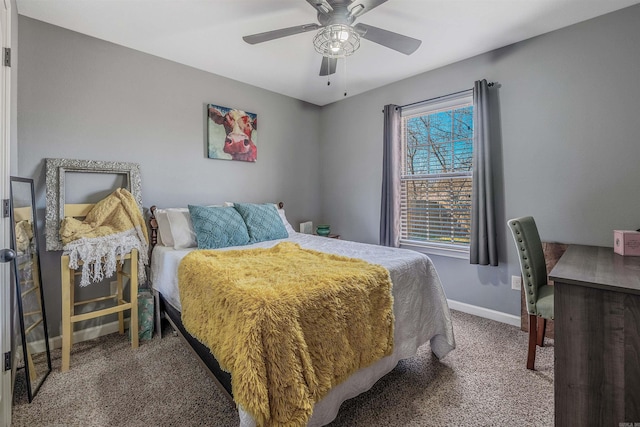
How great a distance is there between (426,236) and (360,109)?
6.04 ft

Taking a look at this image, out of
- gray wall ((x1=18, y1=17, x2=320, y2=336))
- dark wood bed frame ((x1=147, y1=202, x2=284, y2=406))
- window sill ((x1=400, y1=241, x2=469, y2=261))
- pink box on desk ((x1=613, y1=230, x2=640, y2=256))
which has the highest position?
gray wall ((x1=18, y1=17, x2=320, y2=336))

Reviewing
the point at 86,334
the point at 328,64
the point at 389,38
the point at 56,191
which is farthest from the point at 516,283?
the point at 56,191

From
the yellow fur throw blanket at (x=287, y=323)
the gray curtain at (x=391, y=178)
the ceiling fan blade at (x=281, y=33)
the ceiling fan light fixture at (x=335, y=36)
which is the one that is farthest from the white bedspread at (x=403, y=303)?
the ceiling fan blade at (x=281, y=33)

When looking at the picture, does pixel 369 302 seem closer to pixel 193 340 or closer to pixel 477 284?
pixel 193 340

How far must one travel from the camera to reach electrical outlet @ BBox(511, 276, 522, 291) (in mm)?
2529

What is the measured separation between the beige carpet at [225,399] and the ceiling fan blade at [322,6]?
91.4 inches

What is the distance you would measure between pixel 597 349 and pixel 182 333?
7.55ft

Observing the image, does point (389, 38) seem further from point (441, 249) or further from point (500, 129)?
point (441, 249)

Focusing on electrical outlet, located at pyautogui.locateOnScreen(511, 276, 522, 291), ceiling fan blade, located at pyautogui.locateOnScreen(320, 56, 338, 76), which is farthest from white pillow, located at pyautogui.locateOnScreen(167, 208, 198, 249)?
electrical outlet, located at pyautogui.locateOnScreen(511, 276, 522, 291)

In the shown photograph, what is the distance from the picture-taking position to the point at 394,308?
1.68m

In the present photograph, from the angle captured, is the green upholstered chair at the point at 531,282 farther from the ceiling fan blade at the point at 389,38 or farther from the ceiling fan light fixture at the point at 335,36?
the ceiling fan light fixture at the point at 335,36

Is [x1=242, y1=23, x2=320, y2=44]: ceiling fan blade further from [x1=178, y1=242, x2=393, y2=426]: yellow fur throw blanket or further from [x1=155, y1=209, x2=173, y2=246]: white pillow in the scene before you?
[x1=155, y1=209, x2=173, y2=246]: white pillow

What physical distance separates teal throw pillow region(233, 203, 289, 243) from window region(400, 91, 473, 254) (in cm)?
151

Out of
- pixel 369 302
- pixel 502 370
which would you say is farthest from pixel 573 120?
pixel 369 302
